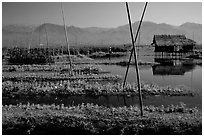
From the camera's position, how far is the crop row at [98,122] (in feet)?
18.4

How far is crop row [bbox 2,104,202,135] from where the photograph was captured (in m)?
5.61

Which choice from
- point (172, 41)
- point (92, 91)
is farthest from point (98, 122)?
point (172, 41)

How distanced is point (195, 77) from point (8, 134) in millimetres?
9890

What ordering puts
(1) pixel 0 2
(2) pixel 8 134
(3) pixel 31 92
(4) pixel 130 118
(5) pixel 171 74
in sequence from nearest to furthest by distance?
1. (2) pixel 8 134
2. (4) pixel 130 118
3. (1) pixel 0 2
4. (3) pixel 31 92
5. (5) pixel 171 74

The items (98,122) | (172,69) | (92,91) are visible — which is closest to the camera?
(98,122)

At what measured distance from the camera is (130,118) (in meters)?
6.11

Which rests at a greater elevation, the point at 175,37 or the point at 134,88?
the point at 175,37

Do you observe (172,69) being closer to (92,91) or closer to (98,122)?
(92,91)

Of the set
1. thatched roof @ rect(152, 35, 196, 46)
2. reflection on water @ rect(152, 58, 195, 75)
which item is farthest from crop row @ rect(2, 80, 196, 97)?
thatched roof @ rect(152, 35, 196, 46)

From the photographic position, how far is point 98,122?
5898 millimetres

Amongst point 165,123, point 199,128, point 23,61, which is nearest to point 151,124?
point 165,123

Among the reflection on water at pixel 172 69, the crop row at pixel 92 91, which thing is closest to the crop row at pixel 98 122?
the crop row at pixel 92 91

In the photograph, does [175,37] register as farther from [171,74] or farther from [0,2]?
[0,2]

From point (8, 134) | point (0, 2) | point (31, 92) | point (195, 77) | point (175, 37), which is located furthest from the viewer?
point (175, 37)
